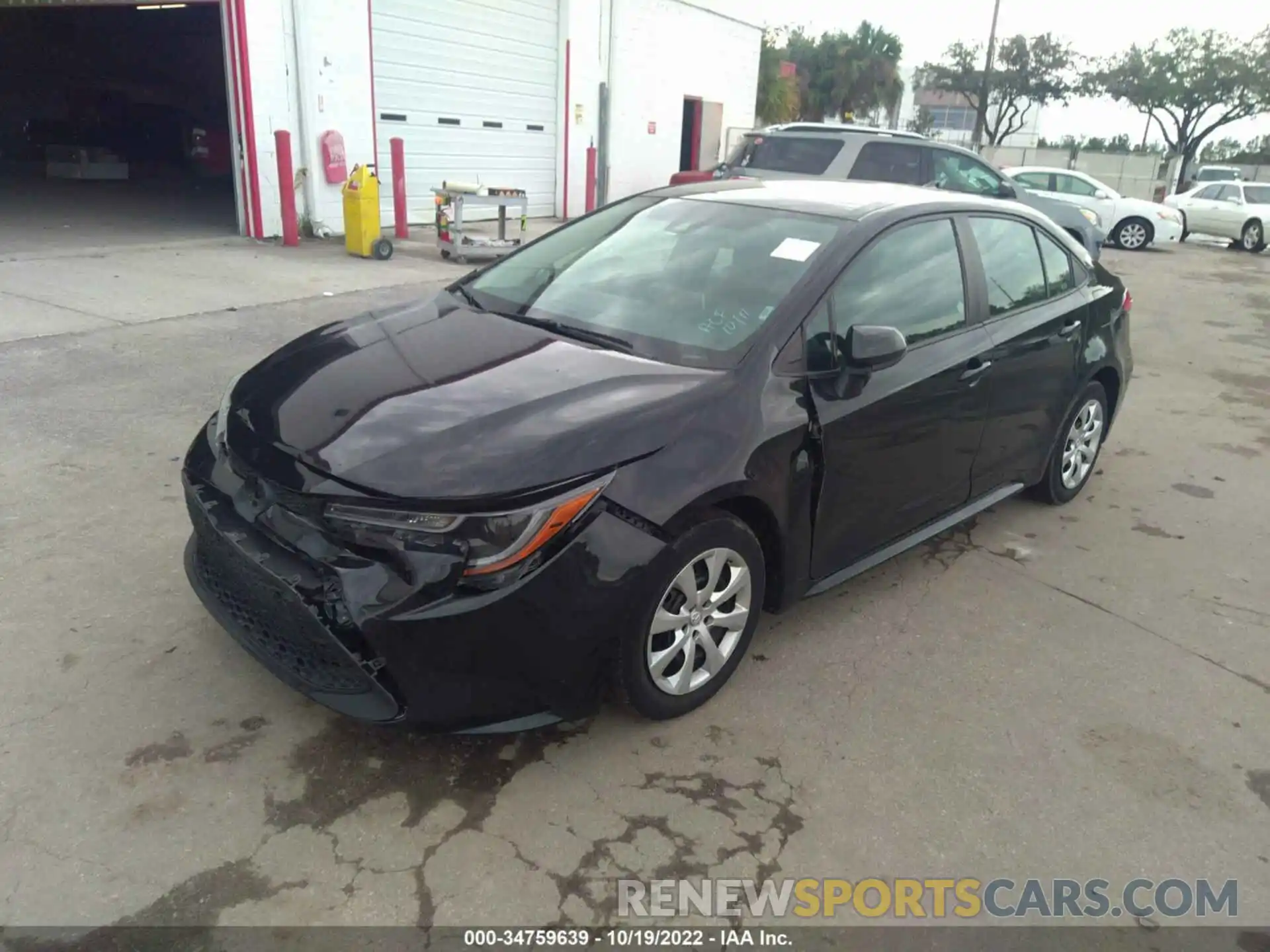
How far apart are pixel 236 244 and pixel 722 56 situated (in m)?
13.9

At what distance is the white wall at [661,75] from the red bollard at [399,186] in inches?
228

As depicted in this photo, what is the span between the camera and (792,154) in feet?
35.8

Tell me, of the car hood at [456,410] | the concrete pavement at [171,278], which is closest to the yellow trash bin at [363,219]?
the concrete pavement at [171,278]

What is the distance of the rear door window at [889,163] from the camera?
10.7 m

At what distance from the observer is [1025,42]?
4809 centimetres

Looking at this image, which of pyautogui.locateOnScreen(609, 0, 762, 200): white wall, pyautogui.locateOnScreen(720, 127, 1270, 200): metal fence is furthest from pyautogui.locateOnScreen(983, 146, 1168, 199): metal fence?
pyautogui.locateOnScreen(609, 0, 762, 200): white wall

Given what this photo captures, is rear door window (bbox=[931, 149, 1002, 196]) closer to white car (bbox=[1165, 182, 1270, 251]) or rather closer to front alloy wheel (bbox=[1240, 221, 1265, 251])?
white car (bbox=[1165, 182, 1270, 251])

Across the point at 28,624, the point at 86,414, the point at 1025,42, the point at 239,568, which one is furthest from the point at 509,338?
the point at 1025,42

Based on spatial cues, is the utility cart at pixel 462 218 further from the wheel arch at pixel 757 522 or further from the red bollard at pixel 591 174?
the wheel arch at pixel 757 522

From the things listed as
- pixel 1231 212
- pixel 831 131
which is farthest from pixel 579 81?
pixel 1231 212

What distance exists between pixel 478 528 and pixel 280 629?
2.15 feet

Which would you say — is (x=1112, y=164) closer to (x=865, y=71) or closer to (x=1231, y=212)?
(x=1231, y=212)

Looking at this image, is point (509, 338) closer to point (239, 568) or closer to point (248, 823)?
point (239, 568)

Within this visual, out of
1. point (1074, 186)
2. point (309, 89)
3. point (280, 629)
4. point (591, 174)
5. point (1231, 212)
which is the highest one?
point (309, 89)
